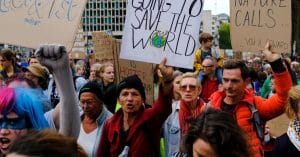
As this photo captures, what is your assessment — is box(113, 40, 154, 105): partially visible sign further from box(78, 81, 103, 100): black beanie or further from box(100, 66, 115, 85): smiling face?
box(78, 81, 103, 100): black beanie

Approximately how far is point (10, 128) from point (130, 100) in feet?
5.68

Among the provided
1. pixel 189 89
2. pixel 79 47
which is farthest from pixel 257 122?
pixel 79 47

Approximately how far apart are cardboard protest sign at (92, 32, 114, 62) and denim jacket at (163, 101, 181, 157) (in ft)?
8.81

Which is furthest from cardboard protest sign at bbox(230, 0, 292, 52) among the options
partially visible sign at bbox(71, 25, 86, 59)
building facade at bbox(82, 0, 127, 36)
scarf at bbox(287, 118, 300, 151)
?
building facade at bbox(82, 0, 127, 36)

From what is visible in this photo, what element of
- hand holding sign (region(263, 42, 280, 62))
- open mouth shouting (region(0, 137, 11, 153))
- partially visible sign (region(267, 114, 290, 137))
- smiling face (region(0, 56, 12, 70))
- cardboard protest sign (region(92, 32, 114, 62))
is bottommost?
partially visible sign (region(267, 114, 290, 137))

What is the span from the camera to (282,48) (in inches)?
195

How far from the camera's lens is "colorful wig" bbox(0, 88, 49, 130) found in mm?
2541

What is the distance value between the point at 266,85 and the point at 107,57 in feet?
9.86

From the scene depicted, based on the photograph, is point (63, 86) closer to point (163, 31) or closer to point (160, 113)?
point (160, 113)

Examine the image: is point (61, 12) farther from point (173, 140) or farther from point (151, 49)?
point (173, 140)

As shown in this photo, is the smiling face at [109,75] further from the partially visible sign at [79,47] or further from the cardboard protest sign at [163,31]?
the partially visible sign at [79,47]

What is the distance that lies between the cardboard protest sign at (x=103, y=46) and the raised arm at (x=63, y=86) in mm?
4158

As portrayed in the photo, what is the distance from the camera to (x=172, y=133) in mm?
4457

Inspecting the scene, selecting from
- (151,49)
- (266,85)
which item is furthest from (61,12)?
(266,85)
